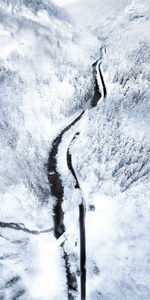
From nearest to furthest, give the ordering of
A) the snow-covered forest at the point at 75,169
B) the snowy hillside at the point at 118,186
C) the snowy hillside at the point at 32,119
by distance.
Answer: the snowy hillside at the point at 118,186 → the snow-covered forest at the point at 75,169 → the snowy hillside at the point at 32,119

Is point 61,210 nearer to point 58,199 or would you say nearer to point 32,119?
point 58,199

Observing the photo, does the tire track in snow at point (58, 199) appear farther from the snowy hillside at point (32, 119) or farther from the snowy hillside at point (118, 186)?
the snowy hillside at point (118, 186)

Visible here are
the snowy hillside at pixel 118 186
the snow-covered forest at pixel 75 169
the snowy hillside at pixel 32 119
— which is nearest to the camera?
the snowy hillside at pixel 118 186

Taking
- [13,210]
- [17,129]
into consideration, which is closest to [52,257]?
[13,210]

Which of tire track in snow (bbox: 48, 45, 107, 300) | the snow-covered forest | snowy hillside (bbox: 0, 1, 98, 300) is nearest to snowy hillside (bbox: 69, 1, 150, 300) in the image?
the snow-covered forest

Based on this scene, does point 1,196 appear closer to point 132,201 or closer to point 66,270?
point 66,270

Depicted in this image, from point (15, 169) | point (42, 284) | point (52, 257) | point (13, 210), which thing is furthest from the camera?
point (15, 169)

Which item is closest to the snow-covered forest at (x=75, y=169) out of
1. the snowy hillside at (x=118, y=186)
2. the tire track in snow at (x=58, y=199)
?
the snowy hillside at (x=118, y=186)

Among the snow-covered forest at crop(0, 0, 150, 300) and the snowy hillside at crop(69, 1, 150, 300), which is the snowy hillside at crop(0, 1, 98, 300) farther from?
the snowy hillside at crop(69, 1, 150, 300)

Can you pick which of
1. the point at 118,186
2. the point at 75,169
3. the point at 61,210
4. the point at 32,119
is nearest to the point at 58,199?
the point at 61,210
